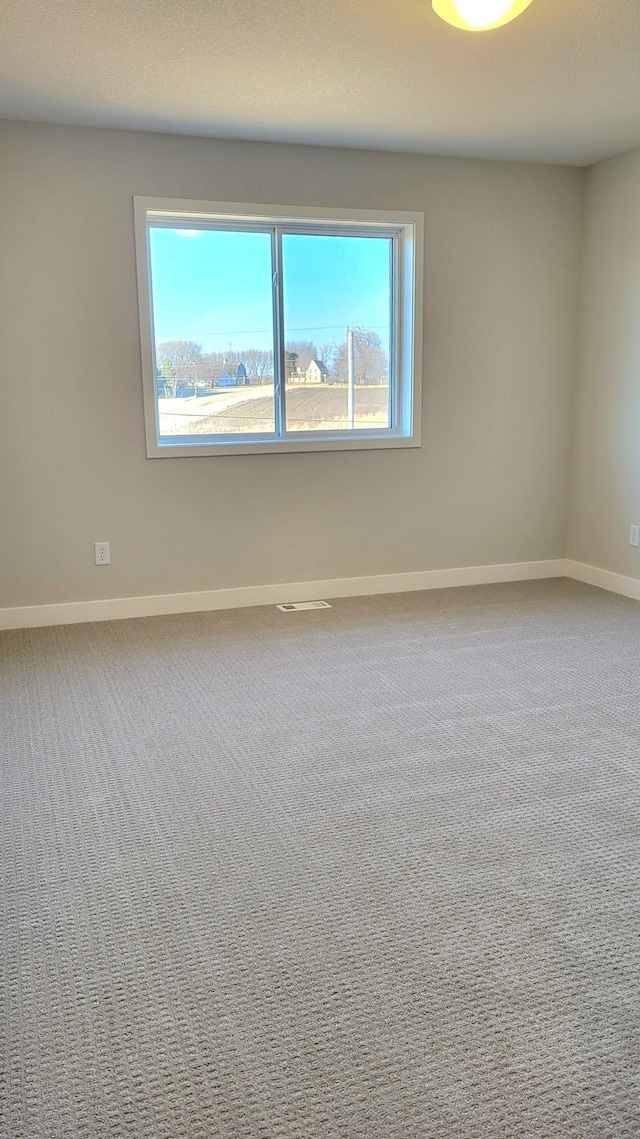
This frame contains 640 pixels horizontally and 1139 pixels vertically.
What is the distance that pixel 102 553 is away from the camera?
427 cm

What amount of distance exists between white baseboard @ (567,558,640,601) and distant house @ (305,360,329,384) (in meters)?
2.00

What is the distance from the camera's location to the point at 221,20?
275 centimetres

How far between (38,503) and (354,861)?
2764mm

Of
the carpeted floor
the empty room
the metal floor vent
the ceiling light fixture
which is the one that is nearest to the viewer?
the carpeted floor

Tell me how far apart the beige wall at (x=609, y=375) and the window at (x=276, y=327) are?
112cm

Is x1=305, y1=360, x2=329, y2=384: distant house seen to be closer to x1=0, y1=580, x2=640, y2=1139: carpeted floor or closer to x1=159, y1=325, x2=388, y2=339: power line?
x1=159, y1=325, x2=388, y2=339: power line

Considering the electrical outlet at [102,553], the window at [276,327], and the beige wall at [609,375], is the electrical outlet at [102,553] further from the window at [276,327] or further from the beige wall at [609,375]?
the beige wall at [609,375]

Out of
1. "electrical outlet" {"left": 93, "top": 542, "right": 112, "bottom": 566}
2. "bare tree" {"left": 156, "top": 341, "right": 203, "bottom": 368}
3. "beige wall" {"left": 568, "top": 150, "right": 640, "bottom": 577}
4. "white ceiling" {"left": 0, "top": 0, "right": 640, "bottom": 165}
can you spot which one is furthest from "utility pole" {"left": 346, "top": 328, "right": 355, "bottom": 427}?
"electrical outlet" {"left": 93, "top": 542, "right": 112, "bottom": 566}

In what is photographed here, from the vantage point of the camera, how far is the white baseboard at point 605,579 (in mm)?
4699

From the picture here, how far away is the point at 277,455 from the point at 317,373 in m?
0.55

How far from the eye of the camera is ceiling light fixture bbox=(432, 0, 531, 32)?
8.07ft

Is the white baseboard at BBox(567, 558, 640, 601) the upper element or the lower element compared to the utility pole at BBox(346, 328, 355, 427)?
lower

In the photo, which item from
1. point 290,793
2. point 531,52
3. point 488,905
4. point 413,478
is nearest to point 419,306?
point 413,478

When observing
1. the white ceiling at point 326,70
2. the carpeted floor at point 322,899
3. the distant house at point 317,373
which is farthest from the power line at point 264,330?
the carpeted floor at point 322,899
